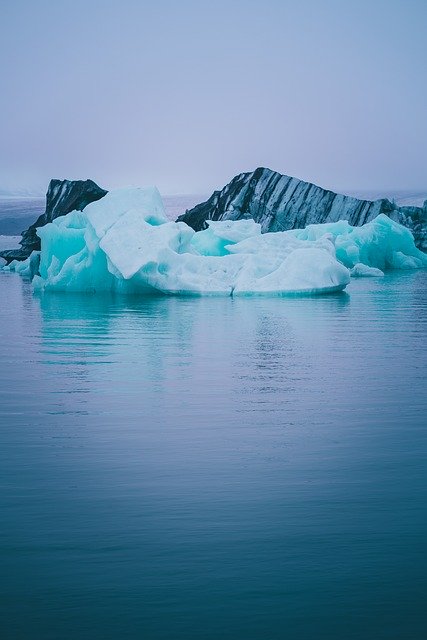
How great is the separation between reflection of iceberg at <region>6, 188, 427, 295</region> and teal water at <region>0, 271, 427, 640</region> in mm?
8570

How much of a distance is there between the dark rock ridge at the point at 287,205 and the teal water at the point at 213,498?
26.1 metres

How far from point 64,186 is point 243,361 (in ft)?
97.5

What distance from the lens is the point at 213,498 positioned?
10.7ft

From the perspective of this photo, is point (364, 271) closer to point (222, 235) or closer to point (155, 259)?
point (222, 235)

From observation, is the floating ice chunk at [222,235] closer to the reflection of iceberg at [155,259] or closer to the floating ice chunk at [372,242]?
the reflection of iceberg at [155,259]

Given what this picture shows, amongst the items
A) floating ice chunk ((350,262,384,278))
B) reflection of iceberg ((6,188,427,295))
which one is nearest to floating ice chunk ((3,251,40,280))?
reflection of iceberg ((6,188,427,295))

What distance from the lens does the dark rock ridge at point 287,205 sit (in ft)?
109

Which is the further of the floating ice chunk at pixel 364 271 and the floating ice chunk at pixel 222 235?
the floating ice chunk at pixel 364 271

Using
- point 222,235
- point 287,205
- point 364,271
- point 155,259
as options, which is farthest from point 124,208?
point 287,205

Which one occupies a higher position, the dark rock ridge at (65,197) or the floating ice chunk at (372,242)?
the dark rock ridge at (65,197)

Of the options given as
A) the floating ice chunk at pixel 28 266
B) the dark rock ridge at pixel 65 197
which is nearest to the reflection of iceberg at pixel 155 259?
the floating ice chunk at pixel 28 266

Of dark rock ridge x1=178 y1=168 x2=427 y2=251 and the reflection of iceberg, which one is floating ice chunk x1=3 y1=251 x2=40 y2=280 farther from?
dark rock ridge x1=178 y1=168 x2=427 y2=251

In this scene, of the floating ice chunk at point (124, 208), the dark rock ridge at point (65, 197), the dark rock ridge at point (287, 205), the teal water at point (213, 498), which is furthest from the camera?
the dark rock ridge at point (65, 197)

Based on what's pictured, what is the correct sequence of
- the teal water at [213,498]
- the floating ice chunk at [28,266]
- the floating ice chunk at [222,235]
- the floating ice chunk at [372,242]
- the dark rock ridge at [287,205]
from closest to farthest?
1. the teal water at [213,498]
2. the floating ice chunk at [222,235]
3. the floating ice chunk at [372,242]
4. the floating ice chunk at [28,266]
5. the dark rock ridge at [287,205]
